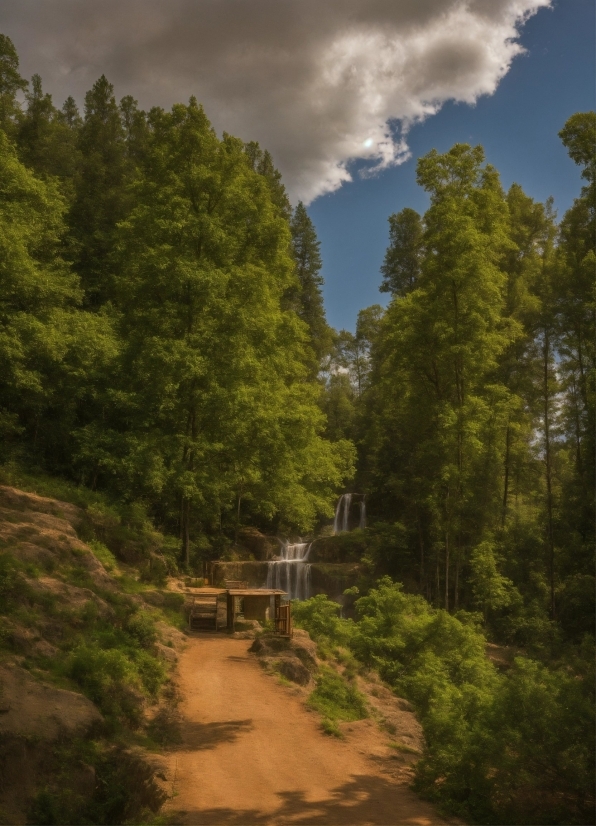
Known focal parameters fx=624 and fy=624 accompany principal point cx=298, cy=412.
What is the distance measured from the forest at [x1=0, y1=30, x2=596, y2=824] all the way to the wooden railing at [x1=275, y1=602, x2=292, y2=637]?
2030mm

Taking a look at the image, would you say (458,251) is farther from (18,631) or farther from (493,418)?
(18,631)

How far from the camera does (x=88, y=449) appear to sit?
21.2 metres

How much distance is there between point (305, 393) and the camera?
29.9m

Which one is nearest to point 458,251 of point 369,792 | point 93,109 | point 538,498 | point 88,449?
point 538,498

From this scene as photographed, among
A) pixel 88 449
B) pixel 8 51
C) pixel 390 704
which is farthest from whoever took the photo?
pixel 8 51

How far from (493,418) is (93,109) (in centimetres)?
4076

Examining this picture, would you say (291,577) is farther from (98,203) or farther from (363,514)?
(98,203)

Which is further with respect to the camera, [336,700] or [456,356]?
[456,356]

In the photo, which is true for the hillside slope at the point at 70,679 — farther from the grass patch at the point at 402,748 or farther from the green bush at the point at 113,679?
the grass patch at the point at 402,748

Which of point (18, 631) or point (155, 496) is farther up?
point (155, 496)

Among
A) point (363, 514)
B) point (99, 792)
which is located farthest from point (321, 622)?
point (363, 514)

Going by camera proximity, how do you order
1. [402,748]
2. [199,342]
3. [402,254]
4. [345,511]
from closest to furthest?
[402,748] → [199,342] → [345,511] → [402,254]

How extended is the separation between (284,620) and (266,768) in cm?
596

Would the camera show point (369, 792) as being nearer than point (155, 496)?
Yes
